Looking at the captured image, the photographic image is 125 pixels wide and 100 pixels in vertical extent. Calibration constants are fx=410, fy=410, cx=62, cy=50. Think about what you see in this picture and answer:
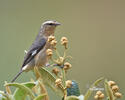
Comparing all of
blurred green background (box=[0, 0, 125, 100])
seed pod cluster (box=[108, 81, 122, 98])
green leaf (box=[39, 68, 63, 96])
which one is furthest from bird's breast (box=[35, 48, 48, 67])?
blurred green background (box=[0, 0, 125, 100])

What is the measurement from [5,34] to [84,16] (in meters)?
0.55

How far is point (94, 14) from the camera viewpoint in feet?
8.61

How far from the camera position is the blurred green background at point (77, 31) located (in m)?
2.39

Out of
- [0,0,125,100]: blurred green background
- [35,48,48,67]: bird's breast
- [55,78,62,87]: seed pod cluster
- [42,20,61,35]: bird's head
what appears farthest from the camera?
[0,0,125,100]: blurred green background

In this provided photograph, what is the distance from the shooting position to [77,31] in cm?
259

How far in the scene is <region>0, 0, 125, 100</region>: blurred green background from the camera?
7.84ft

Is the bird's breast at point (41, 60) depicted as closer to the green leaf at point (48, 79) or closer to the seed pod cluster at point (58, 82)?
the green leaf at point (48, 79)

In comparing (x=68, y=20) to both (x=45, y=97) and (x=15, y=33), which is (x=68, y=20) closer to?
(x=15, y=33)

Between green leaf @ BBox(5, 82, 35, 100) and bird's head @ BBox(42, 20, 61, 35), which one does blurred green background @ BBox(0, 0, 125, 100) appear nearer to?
bird's head @ BBox(42, 20, 61, 35)

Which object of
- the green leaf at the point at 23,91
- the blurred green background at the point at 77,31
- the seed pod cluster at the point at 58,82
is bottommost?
the blurred green background at the point at 77,31

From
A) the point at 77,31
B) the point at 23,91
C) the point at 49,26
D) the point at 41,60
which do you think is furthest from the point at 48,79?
the point at 77,31

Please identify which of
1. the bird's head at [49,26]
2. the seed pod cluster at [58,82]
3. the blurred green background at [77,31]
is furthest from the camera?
the blurred green background at [77,31]

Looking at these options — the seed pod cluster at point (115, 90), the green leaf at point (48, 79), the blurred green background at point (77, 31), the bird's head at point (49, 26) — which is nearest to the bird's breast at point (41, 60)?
the bird's head at point (49, 26)

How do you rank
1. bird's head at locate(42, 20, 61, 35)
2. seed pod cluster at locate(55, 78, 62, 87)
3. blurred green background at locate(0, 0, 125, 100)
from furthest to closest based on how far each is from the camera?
blurred green background at locate(0, 0, 125, 100)
bird's head at locate(42, 20, 61, 35)
seed pod cluster at locate(55, 78, 62, 87)
